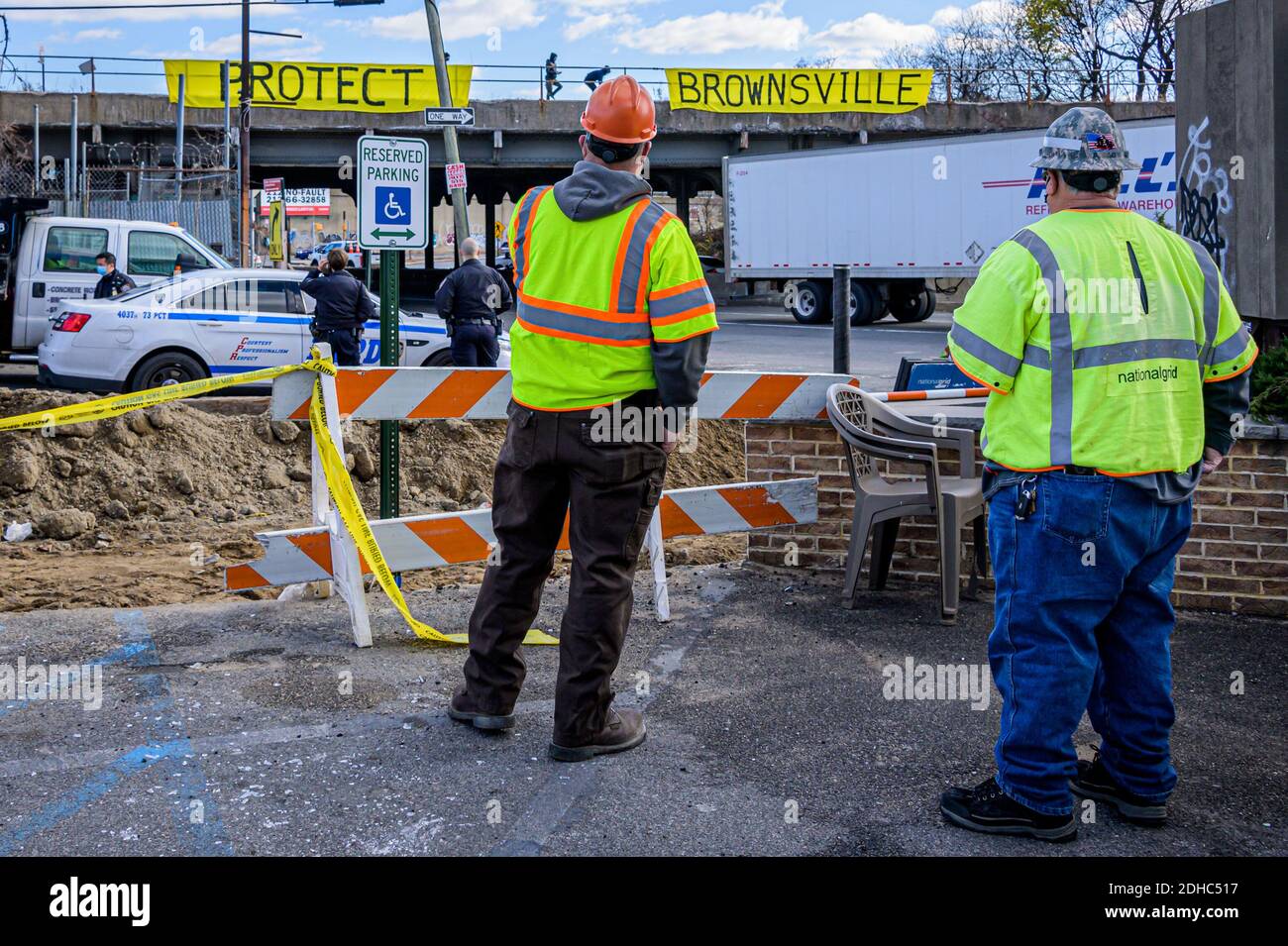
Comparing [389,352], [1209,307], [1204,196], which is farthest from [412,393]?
A: [1204,196]

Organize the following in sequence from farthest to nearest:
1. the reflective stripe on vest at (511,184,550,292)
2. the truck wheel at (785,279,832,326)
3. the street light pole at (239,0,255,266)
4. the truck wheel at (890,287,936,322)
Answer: the truck wheel at (785,279,832,326)
the street light pole at (239,0,255,266)
the truck wheel at (890,287,936,322)
the reflective stripe on vest at (511,184,550,292)

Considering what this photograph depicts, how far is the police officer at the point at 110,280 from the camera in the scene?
1733 cm

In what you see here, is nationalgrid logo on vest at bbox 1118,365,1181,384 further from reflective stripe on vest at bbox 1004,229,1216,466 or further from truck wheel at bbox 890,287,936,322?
truck wheel at bbox 890,287,936,322

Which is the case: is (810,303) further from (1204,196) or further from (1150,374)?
(1150,374)

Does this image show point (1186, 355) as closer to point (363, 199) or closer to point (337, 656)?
point (337, 656)

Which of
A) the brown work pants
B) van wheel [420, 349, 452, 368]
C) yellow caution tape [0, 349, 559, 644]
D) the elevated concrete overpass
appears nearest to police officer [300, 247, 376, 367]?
van wheel [420, 349, 452, 368]

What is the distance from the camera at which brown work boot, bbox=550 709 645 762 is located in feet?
15.6

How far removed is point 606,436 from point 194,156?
38.0 metres

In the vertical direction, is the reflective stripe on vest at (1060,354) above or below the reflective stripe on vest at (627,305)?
below

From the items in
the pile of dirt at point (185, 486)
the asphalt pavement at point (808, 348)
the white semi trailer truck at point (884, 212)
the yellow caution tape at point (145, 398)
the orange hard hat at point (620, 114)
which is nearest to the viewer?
the orange hard hat at point (620, 114)

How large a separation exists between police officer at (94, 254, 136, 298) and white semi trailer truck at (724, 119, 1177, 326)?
43.5 feet

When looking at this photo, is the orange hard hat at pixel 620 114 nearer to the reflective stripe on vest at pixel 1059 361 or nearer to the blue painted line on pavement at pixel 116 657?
the reflective stripe on vest at pixel 1059 361

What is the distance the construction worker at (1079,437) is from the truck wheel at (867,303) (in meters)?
25.9

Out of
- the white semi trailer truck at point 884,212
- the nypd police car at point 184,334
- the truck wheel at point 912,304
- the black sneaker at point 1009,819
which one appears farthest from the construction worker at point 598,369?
the truck wheel at point 912,304
